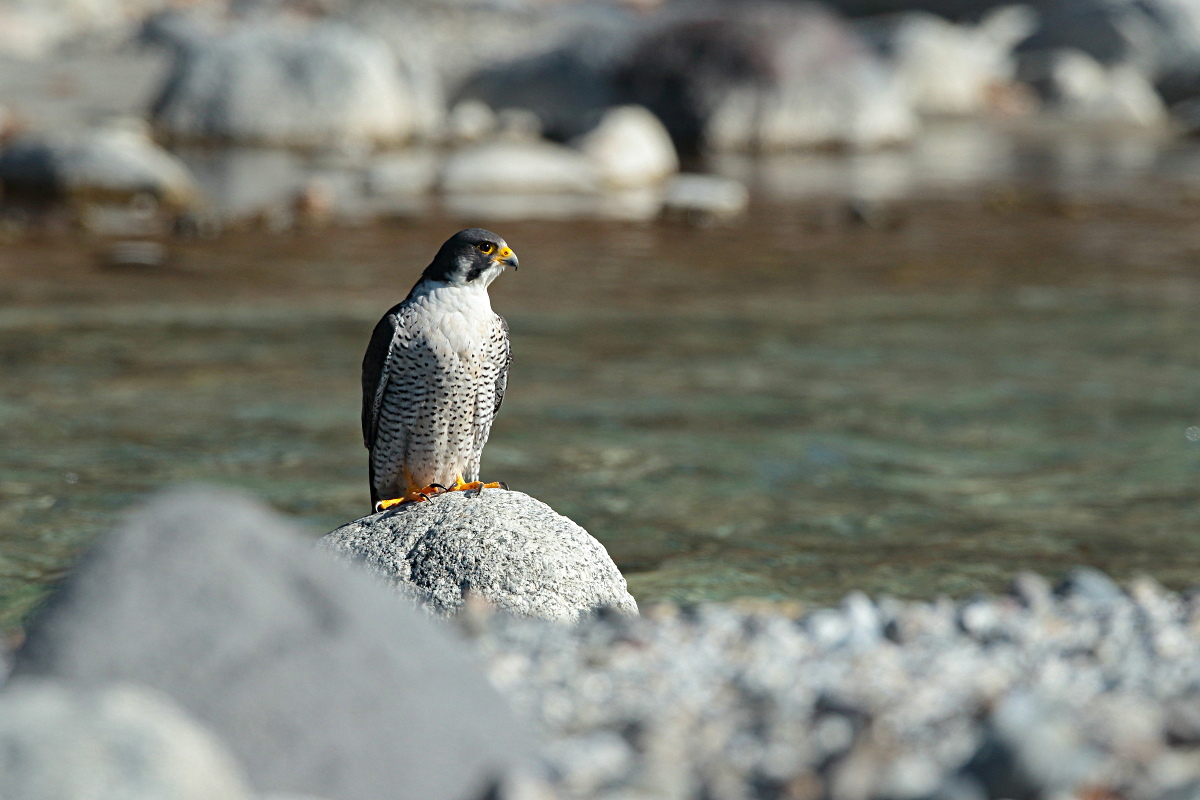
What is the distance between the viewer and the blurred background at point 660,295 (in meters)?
7.49

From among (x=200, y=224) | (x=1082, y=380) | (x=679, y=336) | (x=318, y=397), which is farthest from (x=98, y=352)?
(x=1082, y=380)

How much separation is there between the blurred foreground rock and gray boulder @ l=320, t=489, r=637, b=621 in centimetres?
73

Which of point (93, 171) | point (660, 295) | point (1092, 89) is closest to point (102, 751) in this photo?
point (660, 295)

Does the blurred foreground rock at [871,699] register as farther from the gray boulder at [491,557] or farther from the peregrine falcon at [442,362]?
the peregrine falcon at [442,362]

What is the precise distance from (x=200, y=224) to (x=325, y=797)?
12574 millimetres

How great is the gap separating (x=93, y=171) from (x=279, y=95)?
5633mm

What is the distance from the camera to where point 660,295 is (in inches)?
493

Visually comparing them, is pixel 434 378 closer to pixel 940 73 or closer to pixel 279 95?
pixel 279 95

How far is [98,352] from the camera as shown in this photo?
10086 mm

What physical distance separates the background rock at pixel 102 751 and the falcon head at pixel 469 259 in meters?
2.56

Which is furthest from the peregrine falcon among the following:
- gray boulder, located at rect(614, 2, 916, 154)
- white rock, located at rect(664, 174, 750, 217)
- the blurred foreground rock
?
gray boulder, located at rect(614, 2, 916, 154)

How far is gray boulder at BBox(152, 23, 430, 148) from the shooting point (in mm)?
21406

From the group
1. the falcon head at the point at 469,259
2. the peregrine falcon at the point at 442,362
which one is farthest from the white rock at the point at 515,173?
the falcon head at the point at 469,259

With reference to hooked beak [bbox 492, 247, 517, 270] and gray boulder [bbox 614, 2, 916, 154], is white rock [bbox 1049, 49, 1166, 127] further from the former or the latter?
hooked beak [bbox 492, 247, 517, 270]
